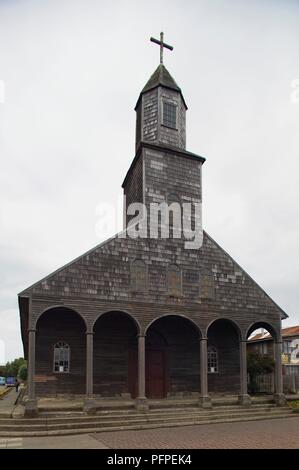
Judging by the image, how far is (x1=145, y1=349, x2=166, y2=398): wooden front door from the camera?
2062cm

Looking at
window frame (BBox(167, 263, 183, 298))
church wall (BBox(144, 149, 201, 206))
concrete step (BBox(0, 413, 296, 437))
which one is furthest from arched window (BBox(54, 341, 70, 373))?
church wall (BBox(144, 149, 201, 206))

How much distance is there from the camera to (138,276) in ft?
64.7

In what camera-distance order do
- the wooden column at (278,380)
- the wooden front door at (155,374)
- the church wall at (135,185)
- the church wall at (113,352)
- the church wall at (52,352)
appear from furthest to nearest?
1. the church wall at (135,185)
2. the wooden front door at (155,374)
3. the wooden column at (278,380)
4. the church wall at (113,352)
5. the church wall at (52,352)

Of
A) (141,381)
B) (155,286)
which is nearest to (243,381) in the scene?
(141,381)

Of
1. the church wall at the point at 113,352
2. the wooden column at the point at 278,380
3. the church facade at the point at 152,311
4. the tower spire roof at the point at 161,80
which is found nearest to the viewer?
the church facade at the point at 152,311

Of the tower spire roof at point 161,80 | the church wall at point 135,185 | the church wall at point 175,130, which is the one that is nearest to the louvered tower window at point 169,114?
the church wall at point 175,130

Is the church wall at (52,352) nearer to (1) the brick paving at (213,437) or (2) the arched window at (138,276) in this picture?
(2) the arched window at (138,276)

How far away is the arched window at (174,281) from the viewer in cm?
2022

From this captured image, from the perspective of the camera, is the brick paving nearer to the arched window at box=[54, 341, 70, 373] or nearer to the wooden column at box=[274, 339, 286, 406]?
the wooden column at box=[274, 339, 286, 406]

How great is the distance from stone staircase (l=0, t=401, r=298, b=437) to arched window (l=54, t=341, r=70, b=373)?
271 centimetres

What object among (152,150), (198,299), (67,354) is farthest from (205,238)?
(67,354)

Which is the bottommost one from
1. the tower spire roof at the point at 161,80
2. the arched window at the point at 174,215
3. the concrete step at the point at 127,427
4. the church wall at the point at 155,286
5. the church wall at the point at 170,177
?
the concrete step at the point at 127,427

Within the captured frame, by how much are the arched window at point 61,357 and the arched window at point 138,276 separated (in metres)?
3.72
